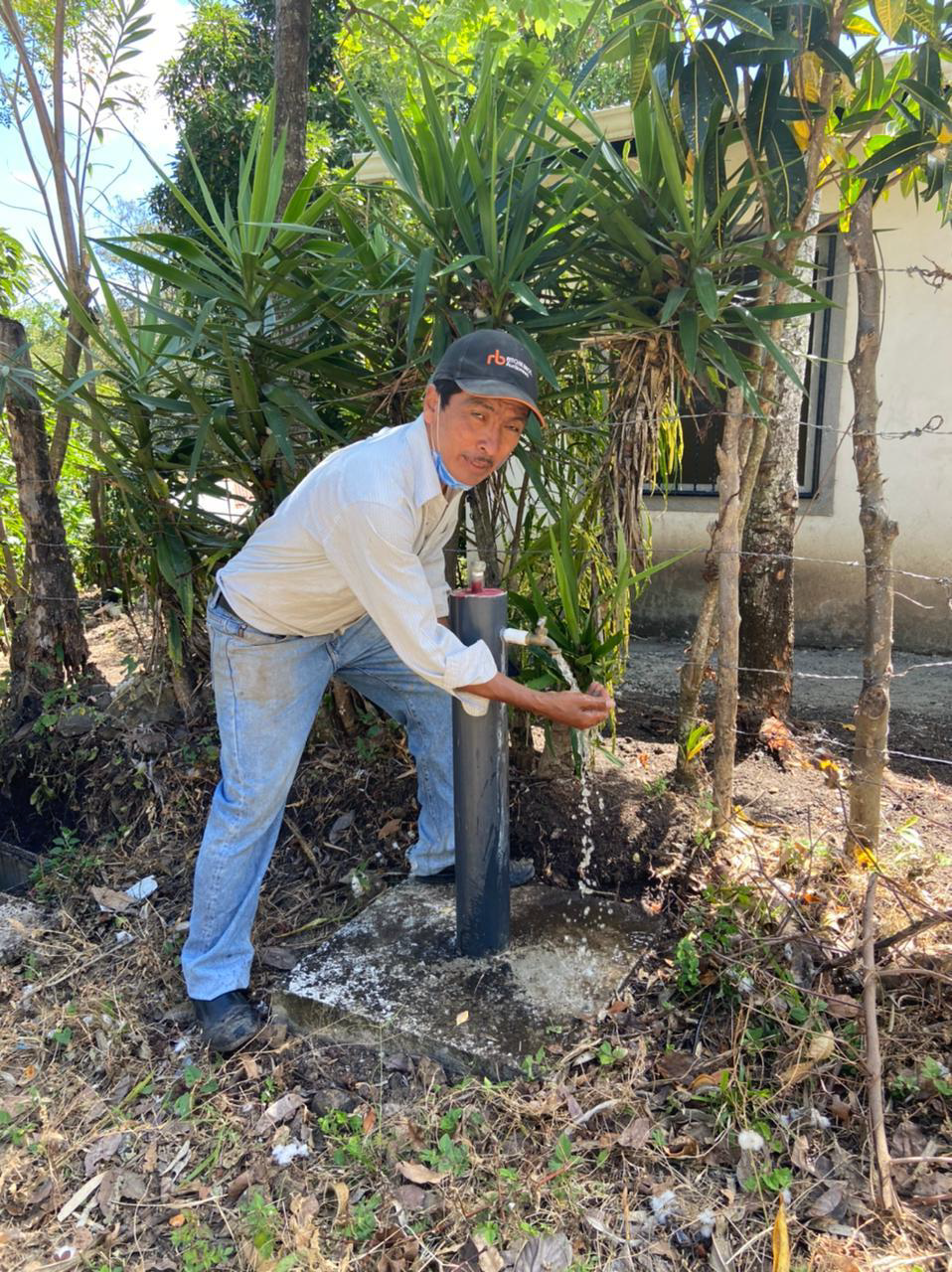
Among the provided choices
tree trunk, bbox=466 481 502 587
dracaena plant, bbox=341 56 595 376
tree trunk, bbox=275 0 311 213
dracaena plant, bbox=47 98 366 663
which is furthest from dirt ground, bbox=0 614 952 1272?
tree trunk, bbox=275 0 311 213

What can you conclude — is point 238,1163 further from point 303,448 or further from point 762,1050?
point 303,448

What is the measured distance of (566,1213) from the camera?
1849 mm

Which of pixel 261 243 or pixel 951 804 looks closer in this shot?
pixel 261 243

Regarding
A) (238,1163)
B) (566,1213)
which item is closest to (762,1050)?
(566,1213)

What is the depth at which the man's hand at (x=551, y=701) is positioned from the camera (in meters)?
2.18

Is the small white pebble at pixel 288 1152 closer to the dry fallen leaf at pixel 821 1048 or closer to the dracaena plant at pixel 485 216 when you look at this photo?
the dry fallen leaf at pixel 821 1048

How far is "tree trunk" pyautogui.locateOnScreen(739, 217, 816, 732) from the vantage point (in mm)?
3861

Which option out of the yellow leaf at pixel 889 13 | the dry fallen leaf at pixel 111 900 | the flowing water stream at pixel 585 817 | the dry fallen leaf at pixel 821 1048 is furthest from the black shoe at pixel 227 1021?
the yellow leaf at pixel 889 13

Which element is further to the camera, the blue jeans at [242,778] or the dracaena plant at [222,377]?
the dracaena plant at [222,377]

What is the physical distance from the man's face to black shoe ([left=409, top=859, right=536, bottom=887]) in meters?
1.30

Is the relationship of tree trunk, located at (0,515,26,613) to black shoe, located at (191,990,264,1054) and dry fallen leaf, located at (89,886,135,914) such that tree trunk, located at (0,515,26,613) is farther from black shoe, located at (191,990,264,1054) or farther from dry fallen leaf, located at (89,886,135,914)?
black shoe, located at (191,990,264,1054)

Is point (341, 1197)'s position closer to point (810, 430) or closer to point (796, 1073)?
point (796, 1073)

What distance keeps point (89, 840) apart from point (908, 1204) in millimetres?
3117

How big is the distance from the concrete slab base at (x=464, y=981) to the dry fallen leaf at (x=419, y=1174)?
0.27m
